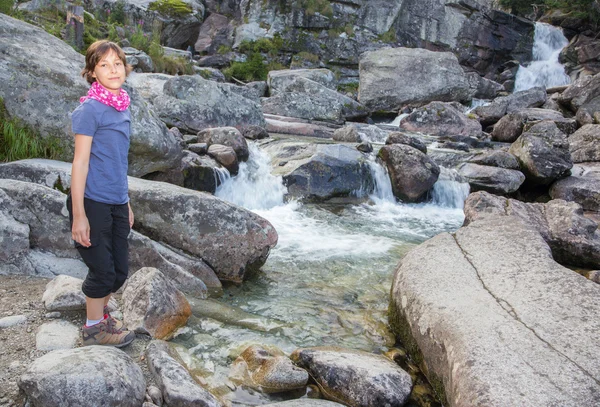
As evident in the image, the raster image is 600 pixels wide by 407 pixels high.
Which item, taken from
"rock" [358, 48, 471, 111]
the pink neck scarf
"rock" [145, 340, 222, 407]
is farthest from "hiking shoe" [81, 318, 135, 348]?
"rock" [358, 48, 471, 111]

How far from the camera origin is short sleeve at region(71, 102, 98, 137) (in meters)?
3.09

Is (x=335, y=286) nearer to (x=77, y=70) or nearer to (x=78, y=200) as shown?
(x=78, y=200)

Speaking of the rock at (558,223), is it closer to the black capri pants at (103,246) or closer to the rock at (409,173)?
the rock at (409,173)

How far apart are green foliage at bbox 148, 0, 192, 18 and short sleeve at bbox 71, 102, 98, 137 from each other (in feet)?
85.0

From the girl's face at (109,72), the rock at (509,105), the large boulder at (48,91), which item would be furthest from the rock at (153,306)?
the rock at (509,105)

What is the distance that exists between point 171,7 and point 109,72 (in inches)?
1048

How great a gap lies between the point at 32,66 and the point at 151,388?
507 centimetres

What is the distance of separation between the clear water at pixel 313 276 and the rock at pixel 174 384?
44 cm

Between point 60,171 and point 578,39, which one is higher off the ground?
point 578,39

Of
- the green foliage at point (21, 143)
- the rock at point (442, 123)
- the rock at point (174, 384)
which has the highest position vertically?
the rock at point (442, 123)

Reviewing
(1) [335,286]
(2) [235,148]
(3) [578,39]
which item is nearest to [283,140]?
(2) [235,148]

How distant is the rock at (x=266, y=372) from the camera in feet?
12.0

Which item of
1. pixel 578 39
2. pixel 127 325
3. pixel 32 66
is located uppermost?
pixel 578 39

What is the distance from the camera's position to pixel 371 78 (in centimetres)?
2177
